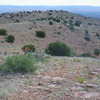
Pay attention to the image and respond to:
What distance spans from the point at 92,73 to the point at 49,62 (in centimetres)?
202

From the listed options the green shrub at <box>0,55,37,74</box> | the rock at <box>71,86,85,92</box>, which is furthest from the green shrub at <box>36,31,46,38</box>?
the rock at <box>71,86,85,92</box>

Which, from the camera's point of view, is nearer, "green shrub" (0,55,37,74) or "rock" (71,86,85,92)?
"rock" (71,86,85,92)

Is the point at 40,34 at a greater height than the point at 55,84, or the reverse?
the point at 55,84

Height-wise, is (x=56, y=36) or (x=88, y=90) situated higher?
(x=88, y=90)

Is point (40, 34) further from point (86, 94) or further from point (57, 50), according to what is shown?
point (86, 94)

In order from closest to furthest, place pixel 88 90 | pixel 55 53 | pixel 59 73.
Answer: pixel 88 90 < pixel 59 73 < pixel 55 53

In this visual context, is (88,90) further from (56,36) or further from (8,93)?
(56,36)

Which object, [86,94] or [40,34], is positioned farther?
[40,34]

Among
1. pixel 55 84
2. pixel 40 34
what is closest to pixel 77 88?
pixel 55 84

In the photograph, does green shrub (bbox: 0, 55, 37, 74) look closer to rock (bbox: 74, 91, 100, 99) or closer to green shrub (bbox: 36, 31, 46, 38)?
rock (bbox: 74, 91, 100, 99)

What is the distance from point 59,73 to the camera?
8.83m

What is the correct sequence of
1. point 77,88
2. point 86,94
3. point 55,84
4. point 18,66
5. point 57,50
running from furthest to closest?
point 57,50
point 18,66
point 55,84
point 77,88
point 86,94

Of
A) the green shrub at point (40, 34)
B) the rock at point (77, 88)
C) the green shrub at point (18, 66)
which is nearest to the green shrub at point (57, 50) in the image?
the green shrub at point (18, 66)

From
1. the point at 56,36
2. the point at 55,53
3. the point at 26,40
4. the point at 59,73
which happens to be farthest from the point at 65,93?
the point at 56,36
